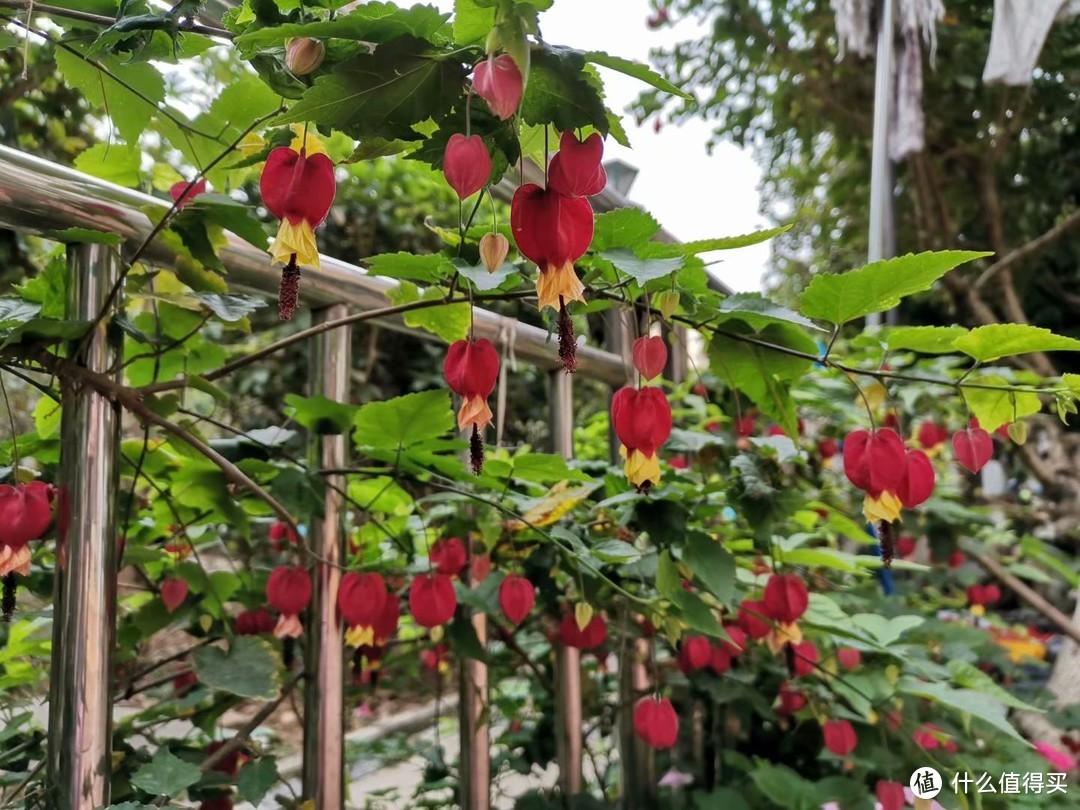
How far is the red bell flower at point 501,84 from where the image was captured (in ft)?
0.84

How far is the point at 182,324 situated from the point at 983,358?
614 millimetres

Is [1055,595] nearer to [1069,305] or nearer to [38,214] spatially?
[1069,305]

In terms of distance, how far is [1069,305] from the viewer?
3023 millimetres

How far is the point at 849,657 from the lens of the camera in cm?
95

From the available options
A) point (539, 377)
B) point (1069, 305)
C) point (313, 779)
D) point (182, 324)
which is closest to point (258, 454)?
point (182, 324)

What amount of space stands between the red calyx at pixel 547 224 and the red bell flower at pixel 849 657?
81 cm

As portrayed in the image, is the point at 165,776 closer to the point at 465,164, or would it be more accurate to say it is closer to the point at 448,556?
the point at 448,556

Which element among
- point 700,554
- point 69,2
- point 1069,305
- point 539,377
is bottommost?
point 700,554

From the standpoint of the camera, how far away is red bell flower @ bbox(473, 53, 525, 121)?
0.26 metres

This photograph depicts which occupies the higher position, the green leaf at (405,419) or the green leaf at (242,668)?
the green leaf at (405,419)

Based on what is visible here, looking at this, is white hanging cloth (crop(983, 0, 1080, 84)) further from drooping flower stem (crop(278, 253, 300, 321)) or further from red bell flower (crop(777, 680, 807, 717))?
drooping flower stem (crop(278, 253, 300, 321))

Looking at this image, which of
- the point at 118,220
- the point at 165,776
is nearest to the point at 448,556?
the point at 165,776

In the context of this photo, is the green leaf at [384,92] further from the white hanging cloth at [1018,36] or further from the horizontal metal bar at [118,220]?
the white hanging cloth at [1018,36]

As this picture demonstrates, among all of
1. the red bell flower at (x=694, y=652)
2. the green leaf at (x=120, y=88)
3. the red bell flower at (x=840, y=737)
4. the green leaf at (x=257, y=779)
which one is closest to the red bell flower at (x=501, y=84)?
the green leaf at (x=120, y=88)
